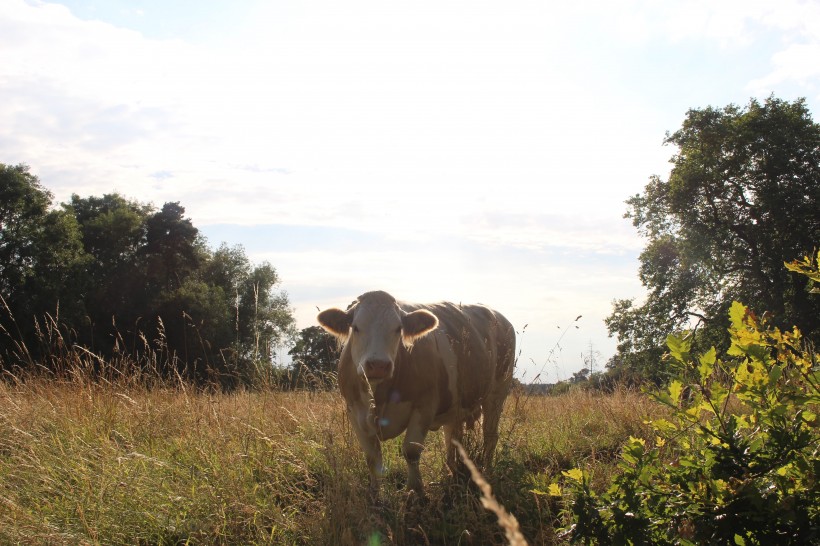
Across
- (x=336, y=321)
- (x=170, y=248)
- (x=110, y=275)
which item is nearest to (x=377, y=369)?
(x=336, y=321)

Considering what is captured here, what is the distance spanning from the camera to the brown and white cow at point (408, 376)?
240 inches

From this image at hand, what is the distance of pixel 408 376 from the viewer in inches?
259

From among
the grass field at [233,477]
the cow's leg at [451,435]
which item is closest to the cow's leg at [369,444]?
the grass field at [233,477]

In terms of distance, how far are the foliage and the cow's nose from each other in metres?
21.7

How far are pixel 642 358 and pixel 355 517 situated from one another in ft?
91.8

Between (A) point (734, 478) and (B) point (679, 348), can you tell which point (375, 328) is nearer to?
(B) point (679, 348)

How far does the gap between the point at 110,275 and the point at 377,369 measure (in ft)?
121

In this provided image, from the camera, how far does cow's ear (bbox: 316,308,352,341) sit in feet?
22.8

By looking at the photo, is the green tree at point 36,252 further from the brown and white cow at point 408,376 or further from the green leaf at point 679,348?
the green leaf at point 679,348

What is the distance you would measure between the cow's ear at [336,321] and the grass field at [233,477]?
0.85 metres

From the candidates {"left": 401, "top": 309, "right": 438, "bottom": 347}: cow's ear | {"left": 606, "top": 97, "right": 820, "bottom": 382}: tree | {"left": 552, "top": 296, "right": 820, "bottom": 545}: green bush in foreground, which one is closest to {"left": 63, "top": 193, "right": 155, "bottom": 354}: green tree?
{"left": 606, "top": 97, "right": 820, "bottom": 382}: tree

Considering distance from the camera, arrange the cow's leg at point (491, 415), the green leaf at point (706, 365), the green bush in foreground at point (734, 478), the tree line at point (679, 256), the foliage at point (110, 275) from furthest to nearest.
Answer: the foliage at point (110, 275)
the tree line at point (679, 256)
the cow's leg at point (491, 415)
the green leaf at point (706, 365)
the green bush in foreground at point (734, 478)

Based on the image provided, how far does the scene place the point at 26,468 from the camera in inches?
224

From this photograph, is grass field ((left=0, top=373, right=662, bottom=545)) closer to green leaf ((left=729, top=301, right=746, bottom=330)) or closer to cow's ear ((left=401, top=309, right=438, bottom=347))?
cow's ear ((left=401, top=309, right=438, bottom=347))
